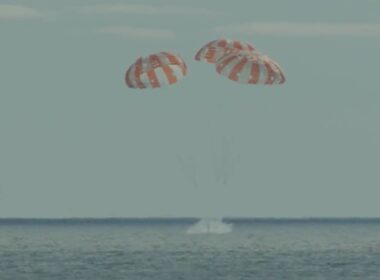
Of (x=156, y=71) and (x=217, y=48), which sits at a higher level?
(x=217, y=48)

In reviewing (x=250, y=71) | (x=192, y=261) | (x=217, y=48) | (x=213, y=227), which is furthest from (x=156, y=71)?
(x=213, y=227)

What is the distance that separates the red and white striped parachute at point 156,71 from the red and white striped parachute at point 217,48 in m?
1.18

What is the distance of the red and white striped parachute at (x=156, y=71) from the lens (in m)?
72.9

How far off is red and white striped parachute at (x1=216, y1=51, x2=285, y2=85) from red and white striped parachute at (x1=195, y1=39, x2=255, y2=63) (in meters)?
3.08

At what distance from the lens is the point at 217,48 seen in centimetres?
7569

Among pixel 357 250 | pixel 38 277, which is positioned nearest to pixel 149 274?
pixel 38 277

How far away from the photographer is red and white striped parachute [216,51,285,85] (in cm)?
7088

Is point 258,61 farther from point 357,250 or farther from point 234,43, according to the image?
point 357,250

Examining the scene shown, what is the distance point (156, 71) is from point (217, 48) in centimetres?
401

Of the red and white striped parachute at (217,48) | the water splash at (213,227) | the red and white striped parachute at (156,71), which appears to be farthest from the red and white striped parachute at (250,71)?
the water splash at (213,227)

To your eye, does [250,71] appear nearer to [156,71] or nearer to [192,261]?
[156,71]

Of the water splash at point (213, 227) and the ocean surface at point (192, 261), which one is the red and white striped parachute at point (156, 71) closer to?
the ocean surface at point (192, 261)

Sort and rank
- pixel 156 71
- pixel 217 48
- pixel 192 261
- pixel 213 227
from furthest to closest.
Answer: pixel 213 227, pixel 192 261, pixel 217 48, pixel 156 71

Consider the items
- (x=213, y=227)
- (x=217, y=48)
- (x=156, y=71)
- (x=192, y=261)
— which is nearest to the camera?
(x=156, y=71)
